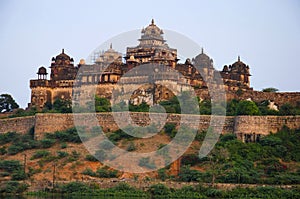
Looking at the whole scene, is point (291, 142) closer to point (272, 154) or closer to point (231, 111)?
point (272, 154)

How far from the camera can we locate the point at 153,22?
200 feet

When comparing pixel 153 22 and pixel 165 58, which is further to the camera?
pixel 153 22

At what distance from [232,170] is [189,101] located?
9.49 metres

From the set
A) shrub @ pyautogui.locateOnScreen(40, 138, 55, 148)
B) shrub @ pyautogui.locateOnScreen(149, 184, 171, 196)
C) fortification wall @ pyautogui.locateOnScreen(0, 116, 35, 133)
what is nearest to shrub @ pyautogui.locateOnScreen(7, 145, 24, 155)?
shrub @ pyautogui.locateOnScreen(40, 138, 55, 148)

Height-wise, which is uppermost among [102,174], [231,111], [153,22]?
[153,22]

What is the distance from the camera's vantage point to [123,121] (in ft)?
171

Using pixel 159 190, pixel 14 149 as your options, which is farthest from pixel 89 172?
pixel 14 149

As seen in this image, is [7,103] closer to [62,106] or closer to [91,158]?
[62,106]

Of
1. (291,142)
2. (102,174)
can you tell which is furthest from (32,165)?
(291,142)

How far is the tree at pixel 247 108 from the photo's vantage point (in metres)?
50.9

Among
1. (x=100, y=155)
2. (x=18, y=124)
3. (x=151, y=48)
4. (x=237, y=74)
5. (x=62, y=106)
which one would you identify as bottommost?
(x=100, y=155)

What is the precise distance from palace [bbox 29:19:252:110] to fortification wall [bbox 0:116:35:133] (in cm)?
291

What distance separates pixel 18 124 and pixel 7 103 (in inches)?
253

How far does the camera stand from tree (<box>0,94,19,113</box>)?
61188 millimetres
